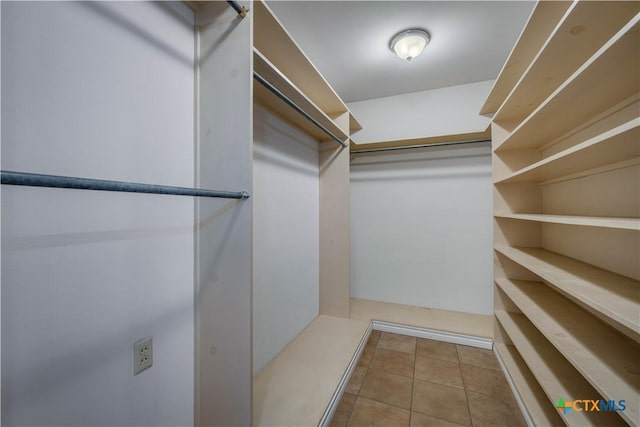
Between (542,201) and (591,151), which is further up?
(591,151)

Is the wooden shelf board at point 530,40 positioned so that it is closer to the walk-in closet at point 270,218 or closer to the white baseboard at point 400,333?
the walk-in closet at point 270,218

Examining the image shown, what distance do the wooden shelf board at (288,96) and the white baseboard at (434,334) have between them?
1.90 m

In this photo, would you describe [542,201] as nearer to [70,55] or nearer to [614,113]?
[614,113]

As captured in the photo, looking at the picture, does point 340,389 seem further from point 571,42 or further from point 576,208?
point 571,42

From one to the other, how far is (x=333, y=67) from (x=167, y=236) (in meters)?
2.00

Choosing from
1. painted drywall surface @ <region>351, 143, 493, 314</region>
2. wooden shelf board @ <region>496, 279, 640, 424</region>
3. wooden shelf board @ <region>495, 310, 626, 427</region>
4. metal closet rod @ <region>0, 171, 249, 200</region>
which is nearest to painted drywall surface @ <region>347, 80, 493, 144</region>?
painted drywall surface @ <region>351, 143, 493, 314</region>

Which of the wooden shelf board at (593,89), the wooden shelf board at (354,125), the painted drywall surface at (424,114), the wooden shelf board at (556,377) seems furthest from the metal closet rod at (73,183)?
the painted drywall surface at (424,114)

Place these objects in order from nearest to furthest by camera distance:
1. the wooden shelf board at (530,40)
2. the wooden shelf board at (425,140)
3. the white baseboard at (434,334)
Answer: the wooden shelf board at (530,40) → the white baseboard at (434,334) → the wooden shelf board at (425,140)

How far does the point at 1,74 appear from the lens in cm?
60

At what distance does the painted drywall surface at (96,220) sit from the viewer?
0.64 m

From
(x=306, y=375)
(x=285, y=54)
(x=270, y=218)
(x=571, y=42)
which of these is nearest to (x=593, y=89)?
(x=571, y=42)

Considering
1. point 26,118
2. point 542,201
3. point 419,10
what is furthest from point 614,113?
point 26,118

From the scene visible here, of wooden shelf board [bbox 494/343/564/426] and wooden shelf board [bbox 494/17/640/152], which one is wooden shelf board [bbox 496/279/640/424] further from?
wooden shelf board [bbox 494/17/640/152]

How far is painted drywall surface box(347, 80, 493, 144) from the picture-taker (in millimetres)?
2373
